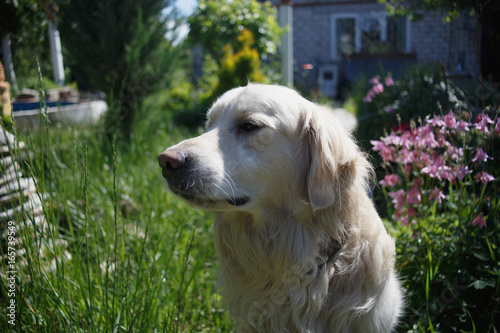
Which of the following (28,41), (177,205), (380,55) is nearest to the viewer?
(28,41)

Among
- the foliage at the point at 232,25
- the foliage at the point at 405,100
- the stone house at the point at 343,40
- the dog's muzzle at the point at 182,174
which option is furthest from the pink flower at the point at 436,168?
the stone house at the point at 343,40

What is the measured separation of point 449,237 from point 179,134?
4093mm

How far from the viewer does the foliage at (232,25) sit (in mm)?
8805

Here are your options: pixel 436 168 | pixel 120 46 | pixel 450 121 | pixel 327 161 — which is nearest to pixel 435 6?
pixel 450 121

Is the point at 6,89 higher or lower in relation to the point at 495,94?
higher

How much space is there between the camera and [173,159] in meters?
1.49

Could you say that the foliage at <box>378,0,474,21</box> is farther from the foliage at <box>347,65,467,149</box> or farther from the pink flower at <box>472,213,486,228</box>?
the pink flower at <box>472,213,486,228</box>

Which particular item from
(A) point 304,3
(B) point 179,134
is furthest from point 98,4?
(A) point 304,3

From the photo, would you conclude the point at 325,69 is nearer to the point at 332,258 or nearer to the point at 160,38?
the point at 160,38

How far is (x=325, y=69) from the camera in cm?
1401

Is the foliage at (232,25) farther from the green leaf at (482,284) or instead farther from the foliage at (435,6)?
the green leaf at (482,284)

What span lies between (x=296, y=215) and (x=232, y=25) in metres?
8.22

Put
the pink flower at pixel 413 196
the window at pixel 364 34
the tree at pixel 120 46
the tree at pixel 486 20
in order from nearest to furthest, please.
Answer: the pink flower at pixel 413 196, the tree at pixel 486 20, the tree at pixel 120 46, the window at pixel 364 34

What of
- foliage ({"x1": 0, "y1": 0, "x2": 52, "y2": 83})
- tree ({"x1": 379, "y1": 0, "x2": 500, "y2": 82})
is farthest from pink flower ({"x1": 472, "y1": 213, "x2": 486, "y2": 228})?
foliage ({"x1": 0, "y1": 0, "x2": 52, "y2": 83})
